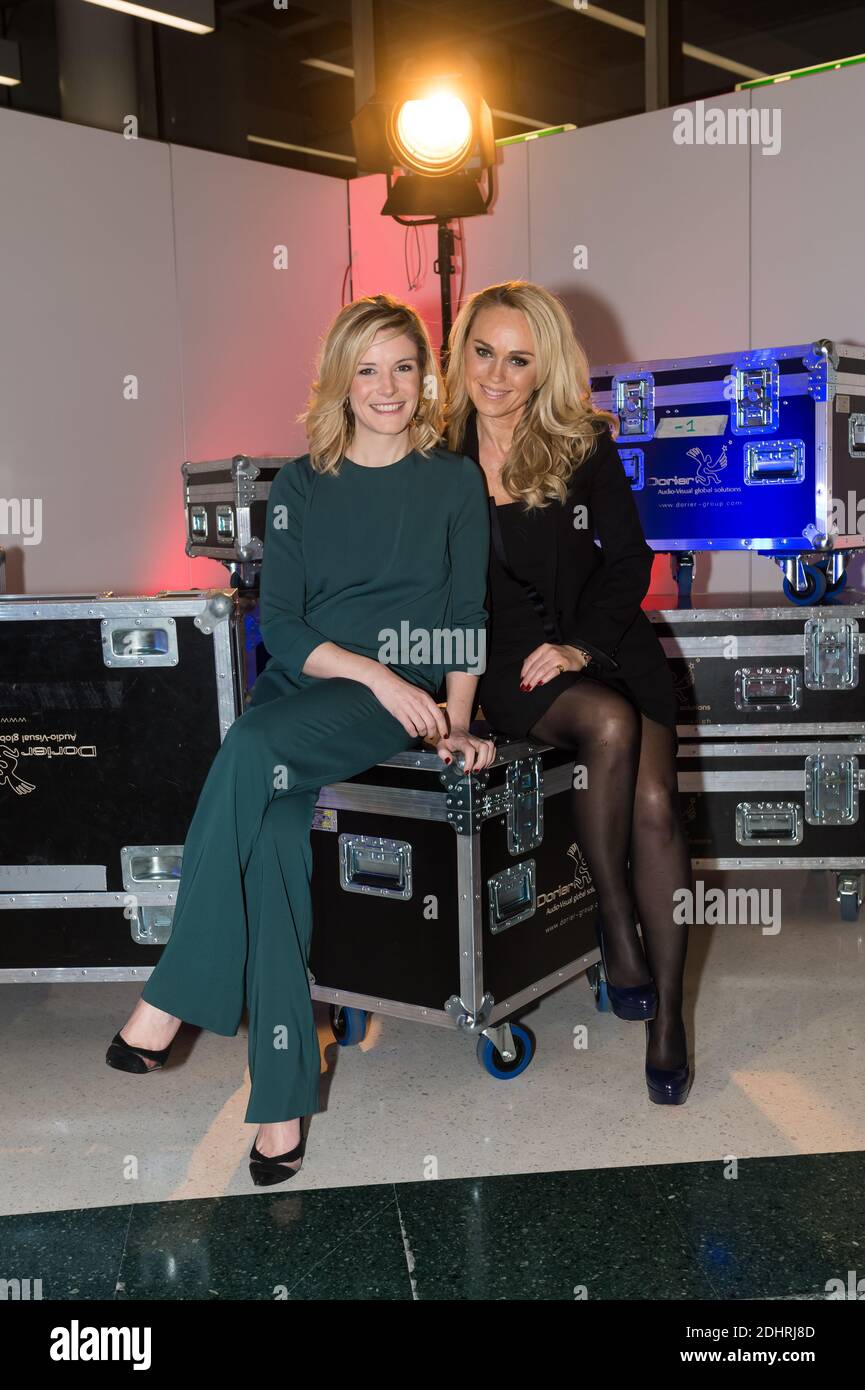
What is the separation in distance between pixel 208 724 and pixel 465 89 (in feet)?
9.36

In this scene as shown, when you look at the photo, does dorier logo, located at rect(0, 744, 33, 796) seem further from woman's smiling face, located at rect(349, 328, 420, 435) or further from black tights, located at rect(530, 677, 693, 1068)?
black tights, located at rect(530, 677, 693, 1068)

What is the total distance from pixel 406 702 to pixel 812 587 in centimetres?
146

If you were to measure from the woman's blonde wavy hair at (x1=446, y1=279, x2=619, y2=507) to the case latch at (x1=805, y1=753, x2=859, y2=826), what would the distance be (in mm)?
1023

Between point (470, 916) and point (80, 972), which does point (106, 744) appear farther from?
point (470, 916)

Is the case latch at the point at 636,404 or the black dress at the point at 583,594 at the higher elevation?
the case latch at the point at 636,404

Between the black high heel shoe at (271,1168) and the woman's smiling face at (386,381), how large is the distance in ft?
4.17

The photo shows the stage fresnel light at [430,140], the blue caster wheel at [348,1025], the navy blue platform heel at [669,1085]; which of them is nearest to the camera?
the navy blue platform heel at [669,1085]

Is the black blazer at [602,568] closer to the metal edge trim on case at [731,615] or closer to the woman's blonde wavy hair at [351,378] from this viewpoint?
the woman's blonde wavy hair at [351,378]

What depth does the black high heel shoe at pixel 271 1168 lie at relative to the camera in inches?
75.7

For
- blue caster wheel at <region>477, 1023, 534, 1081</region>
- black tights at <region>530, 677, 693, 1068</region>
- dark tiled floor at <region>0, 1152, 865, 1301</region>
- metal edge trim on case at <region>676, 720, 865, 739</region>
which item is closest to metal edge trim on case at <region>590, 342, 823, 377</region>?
metal edge trim on case at <region>676, 720, 865, 739</region>

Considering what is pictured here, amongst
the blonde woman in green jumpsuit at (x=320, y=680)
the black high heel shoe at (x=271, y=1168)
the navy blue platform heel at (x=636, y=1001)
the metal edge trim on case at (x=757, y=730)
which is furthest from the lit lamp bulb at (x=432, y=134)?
the black high heel shoe at (x=271, y=1168)
